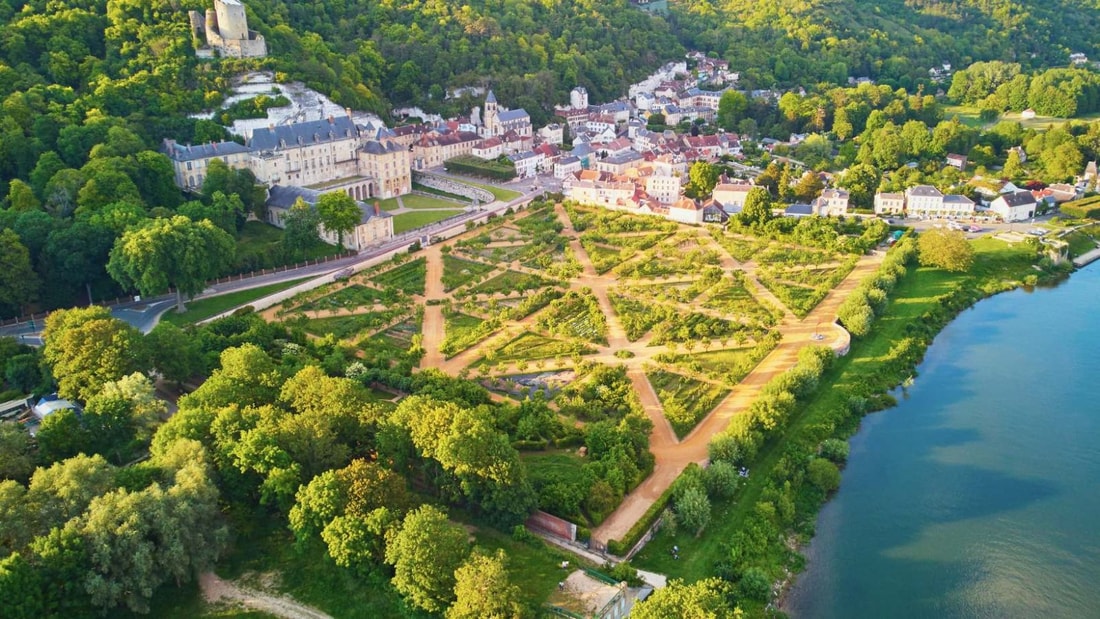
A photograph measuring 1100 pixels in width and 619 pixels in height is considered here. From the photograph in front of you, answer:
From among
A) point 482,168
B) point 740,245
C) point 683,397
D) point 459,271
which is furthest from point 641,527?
point 482,168

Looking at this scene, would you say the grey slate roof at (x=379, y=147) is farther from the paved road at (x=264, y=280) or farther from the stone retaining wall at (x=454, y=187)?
the paved road at (x=264, y=280)

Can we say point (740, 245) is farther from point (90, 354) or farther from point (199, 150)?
point (90, 354)

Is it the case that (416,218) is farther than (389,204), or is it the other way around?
(389,204)

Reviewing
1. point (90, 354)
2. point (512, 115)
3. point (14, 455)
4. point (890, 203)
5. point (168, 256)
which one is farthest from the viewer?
point (512, 115)

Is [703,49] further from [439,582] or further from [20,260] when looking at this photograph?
[439,582]

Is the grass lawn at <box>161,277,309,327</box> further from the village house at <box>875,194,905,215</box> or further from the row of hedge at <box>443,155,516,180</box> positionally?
the village house at <box>875,194,905,215</box>

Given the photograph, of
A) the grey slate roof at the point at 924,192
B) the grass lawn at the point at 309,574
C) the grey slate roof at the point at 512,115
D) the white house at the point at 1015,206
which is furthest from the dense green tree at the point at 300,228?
the white house at the point at 1015,206
